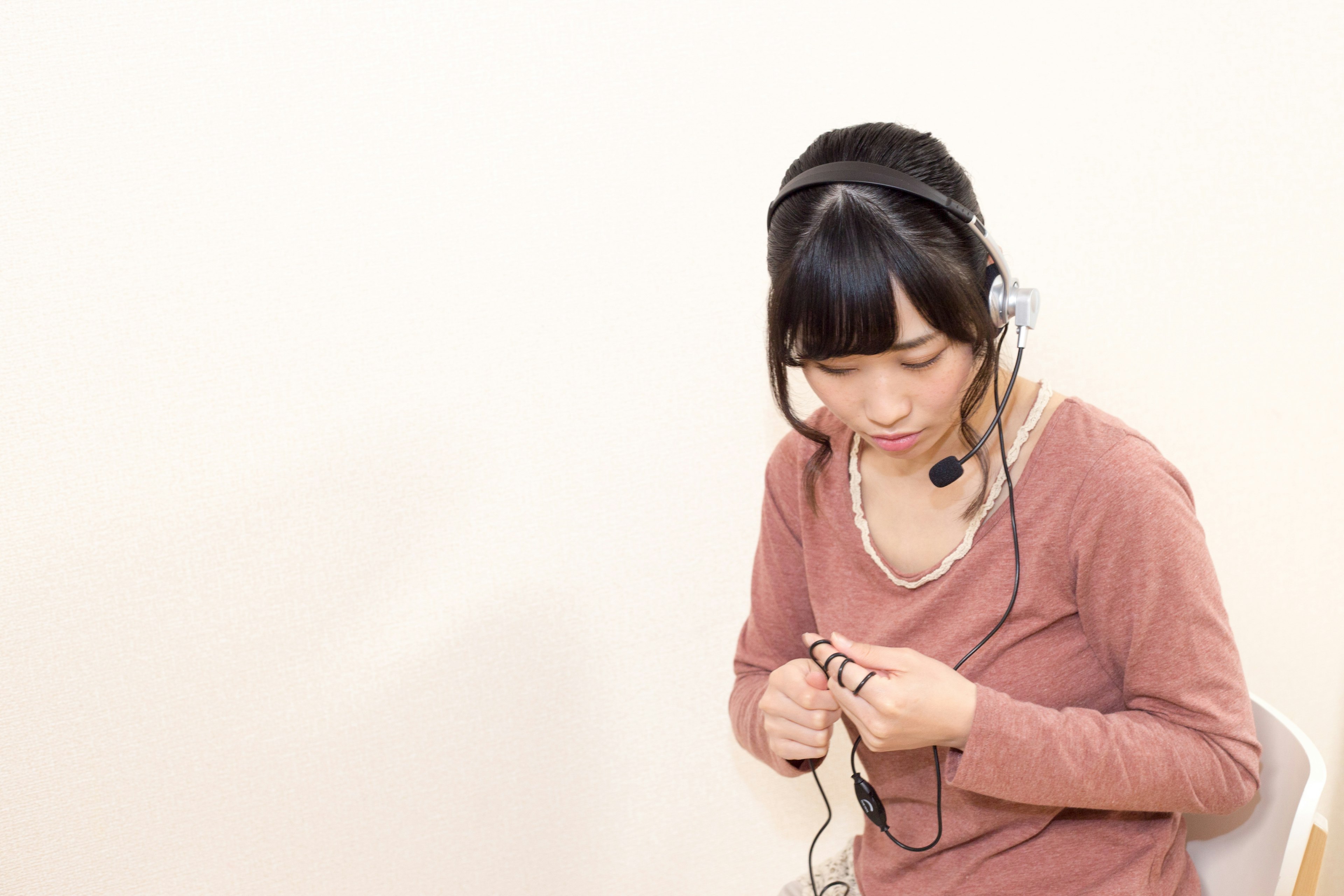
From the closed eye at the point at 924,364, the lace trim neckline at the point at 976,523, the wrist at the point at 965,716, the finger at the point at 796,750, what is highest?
the closed eye at the point at 924,364

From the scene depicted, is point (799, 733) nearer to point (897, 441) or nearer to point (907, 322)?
point (897, 441)

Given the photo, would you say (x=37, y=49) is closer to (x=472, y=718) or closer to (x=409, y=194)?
(x=409, y=194)

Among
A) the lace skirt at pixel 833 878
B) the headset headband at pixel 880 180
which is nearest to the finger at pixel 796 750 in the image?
the lace skirt at pixel 833 878

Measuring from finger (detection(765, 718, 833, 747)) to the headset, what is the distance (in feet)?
0.14

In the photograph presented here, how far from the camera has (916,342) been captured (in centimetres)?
80

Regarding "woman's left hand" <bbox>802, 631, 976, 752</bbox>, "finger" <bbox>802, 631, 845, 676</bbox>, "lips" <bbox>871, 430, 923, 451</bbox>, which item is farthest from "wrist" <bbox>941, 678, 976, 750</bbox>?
"lips" <bbox>871, 430, 923, 451</bbox>

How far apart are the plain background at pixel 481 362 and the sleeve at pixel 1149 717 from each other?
52 cm

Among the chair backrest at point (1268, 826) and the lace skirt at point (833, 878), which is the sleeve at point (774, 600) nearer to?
the lace skirt at point (833, 878)

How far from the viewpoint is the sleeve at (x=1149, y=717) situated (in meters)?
0.82

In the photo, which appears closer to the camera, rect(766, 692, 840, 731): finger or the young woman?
the young woman

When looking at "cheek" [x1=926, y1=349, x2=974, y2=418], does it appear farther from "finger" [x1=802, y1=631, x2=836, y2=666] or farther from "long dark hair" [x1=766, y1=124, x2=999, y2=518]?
"finger" [x1=802, y1=631, x2=836, y2=666]

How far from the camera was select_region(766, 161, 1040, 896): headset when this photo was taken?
0.79m

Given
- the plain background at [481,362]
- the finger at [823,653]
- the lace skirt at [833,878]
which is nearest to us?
the finger at [823,653]

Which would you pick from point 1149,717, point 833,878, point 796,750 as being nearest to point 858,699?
point 796,750
